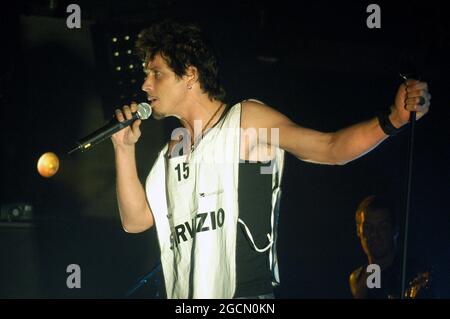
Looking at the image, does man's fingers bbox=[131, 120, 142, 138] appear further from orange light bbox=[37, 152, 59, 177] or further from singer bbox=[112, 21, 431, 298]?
orange light bbox=[37, 152, 59, 177]

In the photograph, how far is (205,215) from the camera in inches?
98.8

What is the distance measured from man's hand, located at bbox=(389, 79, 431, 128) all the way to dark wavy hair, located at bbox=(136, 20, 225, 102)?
932 mm

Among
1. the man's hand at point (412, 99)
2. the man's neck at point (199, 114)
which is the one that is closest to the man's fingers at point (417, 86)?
the man's hand at point (412, 99)

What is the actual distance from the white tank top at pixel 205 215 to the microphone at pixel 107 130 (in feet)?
0.86

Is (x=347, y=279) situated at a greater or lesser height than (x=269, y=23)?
lesser

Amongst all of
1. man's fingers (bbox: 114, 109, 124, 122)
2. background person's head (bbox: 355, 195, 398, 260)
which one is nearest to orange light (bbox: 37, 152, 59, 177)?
man's fingers (bbox: 114, 109, 124, 122)

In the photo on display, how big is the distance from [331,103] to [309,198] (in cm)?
56

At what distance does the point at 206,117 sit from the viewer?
2.68m

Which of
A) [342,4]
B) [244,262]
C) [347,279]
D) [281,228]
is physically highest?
[342,4]

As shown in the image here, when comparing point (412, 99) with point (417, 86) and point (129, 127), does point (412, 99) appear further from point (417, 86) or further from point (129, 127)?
point (129, 127)

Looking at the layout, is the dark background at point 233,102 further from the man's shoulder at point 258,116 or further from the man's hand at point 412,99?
the man's hand at point 412,99

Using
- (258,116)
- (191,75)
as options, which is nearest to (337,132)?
(258,116)
